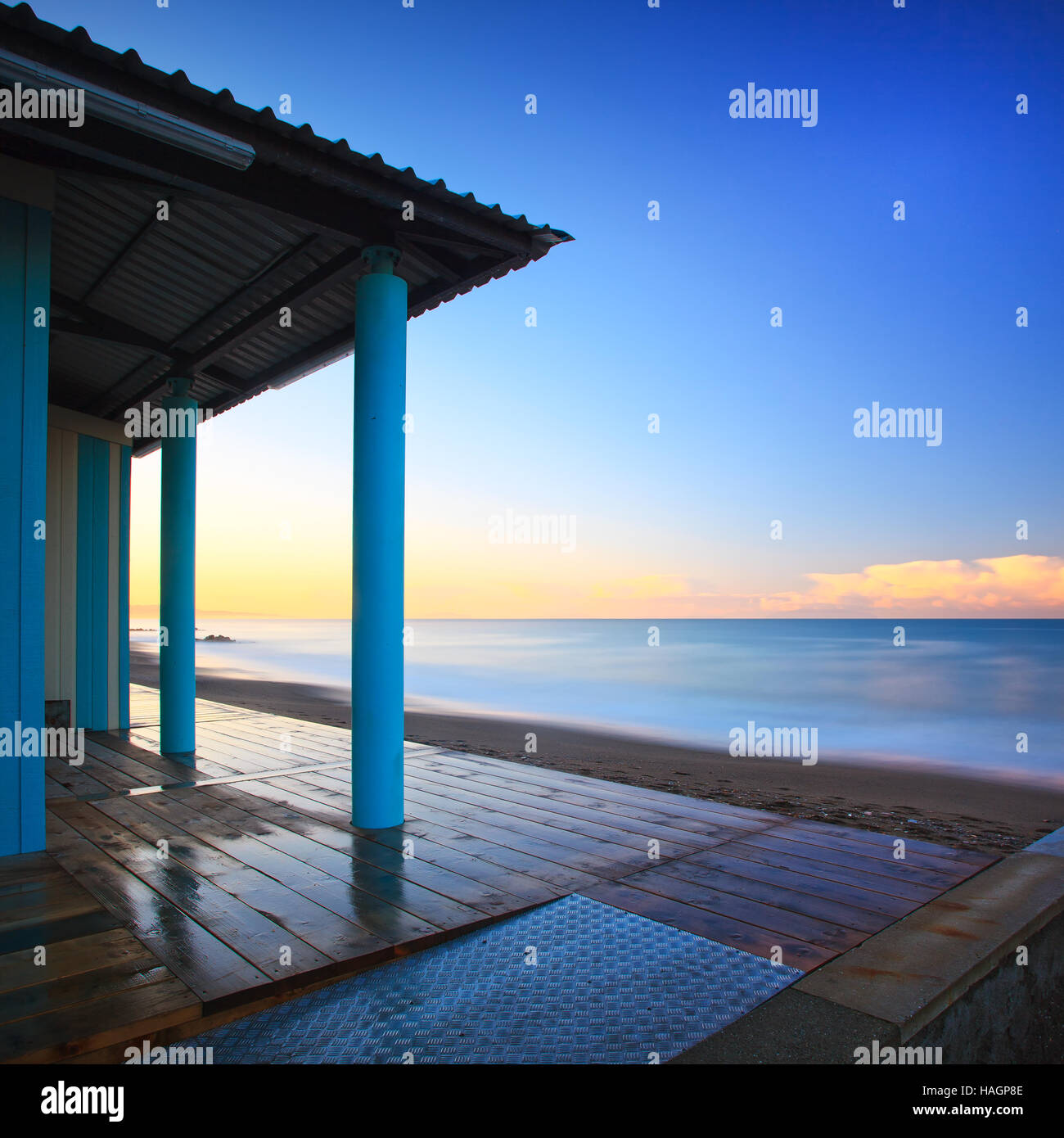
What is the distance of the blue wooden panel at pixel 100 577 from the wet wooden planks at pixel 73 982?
15.4 ft

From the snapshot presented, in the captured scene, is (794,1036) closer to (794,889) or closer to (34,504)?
(794,889)

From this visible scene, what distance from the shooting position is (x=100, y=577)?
690cm

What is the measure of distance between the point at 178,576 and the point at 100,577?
6.12 ft

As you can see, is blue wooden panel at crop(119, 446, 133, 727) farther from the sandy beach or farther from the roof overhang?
the sandy beach

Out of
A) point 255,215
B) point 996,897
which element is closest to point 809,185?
point 255,215

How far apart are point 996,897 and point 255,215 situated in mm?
4764

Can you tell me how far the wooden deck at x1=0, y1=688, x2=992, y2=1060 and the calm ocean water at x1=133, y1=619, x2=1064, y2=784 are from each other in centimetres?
357

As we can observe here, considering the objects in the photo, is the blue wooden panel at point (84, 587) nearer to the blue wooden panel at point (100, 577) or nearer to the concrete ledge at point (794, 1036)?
the blue wooden panel at point (100, 577)

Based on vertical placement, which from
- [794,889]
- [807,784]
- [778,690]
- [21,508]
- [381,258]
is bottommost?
[778,690]

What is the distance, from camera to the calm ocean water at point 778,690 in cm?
1234

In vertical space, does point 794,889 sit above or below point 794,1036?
below

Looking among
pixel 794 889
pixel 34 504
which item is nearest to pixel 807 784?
pixel 794 889

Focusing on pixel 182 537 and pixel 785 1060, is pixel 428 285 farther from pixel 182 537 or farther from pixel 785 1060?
pixel 785 1060

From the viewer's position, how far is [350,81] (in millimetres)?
8320
